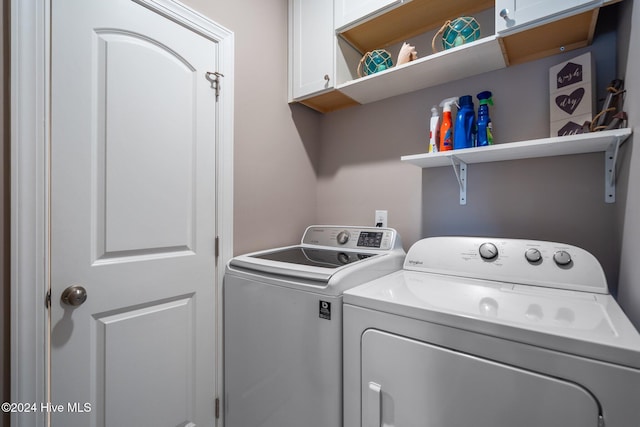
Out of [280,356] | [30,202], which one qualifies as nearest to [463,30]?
[280,356]

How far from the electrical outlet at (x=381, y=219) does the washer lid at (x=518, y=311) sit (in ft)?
2.07

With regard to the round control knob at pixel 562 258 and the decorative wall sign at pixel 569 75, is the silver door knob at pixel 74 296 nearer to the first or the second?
the round control knob at pixel 562 258

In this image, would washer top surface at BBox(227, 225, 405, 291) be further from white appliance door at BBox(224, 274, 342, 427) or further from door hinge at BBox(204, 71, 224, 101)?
door hinge at BBox(204, 71, 224, 101)

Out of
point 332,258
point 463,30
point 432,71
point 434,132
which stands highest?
point 463,30

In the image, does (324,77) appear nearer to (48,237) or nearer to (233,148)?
(233,148)

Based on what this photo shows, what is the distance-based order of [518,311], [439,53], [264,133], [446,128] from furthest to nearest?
[264,133] → [446,128] → [439,53] → [518,311]

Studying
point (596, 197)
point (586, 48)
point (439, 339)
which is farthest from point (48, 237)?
point (586, 48)

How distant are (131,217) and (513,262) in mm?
1589

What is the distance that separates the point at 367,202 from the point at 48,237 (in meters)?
1.57

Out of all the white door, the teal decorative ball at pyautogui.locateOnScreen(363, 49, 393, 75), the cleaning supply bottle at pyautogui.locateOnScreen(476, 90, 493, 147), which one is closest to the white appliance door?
the white door

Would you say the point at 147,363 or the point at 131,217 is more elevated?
the point at 131,217

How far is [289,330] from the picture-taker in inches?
46.6

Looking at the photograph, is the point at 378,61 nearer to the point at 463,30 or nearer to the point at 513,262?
the point at 463,30

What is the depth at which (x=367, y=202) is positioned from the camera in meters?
1.94
